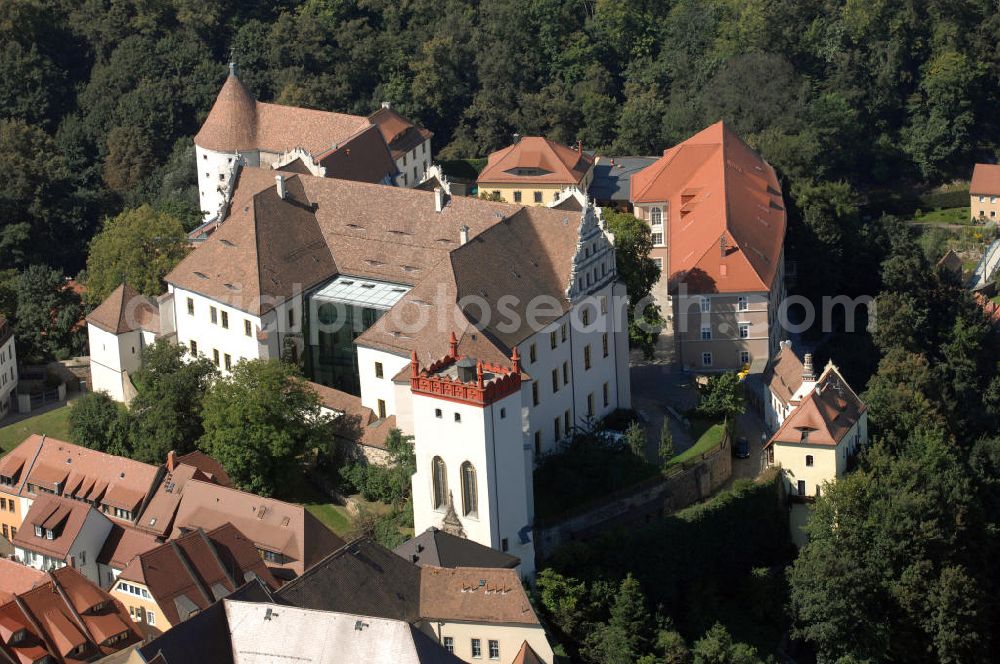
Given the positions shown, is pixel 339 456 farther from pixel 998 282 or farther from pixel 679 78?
pixel 679 78

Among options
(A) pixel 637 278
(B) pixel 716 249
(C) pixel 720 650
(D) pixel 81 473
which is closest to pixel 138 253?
(D) pixel 81 473

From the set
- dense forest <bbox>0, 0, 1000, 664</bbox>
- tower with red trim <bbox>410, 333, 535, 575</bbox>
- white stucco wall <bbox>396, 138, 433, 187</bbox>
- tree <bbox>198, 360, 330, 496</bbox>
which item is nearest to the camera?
tower with red trim <bbox>410, 333, 535, 575</bbox>

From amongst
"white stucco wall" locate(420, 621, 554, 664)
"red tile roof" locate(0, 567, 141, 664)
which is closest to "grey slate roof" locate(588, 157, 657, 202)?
"white stucco wall" locate(420, 621, 554, 664)

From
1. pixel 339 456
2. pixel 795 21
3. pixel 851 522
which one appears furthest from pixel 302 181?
pixel 795 21

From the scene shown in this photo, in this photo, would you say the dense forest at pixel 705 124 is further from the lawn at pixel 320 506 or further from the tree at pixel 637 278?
the tree at pixel 637 278

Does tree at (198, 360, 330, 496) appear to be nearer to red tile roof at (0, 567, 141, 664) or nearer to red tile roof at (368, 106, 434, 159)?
red tile roof at (0, 567, 141, 664)


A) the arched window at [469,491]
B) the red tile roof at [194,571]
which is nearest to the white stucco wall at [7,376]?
the red tile roof at [194,571]
